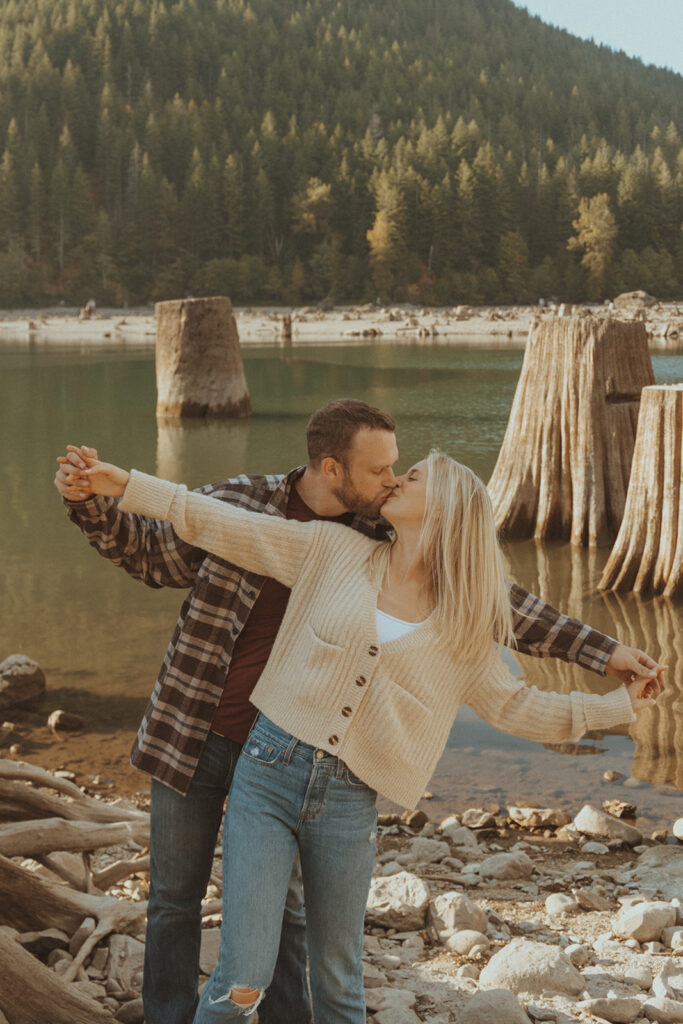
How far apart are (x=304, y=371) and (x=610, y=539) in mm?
19268

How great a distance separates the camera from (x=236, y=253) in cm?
10988

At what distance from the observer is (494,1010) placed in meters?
3.18

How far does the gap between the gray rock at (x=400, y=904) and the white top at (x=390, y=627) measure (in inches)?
66.6

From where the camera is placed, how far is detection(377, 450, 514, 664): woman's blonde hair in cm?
267

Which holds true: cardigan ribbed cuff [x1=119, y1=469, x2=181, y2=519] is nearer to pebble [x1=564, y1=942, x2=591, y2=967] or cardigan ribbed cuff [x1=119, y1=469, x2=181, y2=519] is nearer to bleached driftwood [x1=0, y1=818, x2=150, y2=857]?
bleached driftwood [x1=0, y1=818, x2=150, y2=857]

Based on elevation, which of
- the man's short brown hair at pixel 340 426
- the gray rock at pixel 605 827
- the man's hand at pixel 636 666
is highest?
the man's short brown hair at pixel 340 426

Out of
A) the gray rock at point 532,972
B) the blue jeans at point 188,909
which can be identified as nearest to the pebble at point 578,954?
the gray rock at point 532,972

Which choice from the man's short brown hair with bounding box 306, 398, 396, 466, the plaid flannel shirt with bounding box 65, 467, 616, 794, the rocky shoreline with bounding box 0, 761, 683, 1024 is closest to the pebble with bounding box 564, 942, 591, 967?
the rocky shoreline with bounding box 0, 761, 683, 1024

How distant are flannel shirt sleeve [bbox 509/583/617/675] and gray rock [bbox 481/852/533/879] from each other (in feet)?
6.42

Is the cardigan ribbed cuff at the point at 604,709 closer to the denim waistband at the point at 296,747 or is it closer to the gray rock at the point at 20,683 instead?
the denim waistband at the point at 296,747

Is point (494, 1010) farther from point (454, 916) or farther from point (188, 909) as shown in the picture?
point (188, 909)

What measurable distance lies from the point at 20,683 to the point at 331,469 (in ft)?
14.5

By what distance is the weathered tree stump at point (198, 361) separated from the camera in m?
18.2

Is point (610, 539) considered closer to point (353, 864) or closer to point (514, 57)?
point (353, 864)
